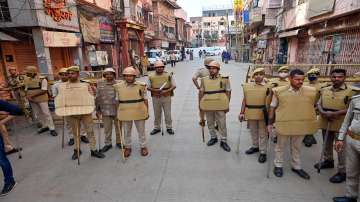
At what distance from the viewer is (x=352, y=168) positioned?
3.25 meters

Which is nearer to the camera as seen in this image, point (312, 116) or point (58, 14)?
point (312, 116)

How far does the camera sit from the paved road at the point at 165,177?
12.1 feet

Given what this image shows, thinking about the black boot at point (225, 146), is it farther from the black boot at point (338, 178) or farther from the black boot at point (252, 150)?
the black boot at point (338, 178)

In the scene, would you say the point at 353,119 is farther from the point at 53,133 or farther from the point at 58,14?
the point at 58,14

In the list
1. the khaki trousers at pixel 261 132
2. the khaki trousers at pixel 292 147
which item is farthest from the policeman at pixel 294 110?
the khaki trousers at pixel 261 132

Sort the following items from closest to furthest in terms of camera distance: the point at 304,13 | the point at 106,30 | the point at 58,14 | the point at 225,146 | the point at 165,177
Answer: the point at 165,177
the point at 225,146
the point at 58,14
the point at 304,13
the point at 106,30

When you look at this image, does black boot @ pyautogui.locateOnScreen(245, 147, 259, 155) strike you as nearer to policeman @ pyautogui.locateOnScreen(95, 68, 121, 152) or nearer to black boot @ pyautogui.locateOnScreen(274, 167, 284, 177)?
black boot @ pyautogui.locateOnScreen(274, 167, 284, 177)

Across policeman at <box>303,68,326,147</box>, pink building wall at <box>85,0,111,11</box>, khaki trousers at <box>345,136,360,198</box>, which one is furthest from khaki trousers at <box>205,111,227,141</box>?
pink building wall at <box>85,0,111,11</box>

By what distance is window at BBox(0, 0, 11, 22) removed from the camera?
32.3 ft

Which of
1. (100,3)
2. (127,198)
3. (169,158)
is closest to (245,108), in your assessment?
(169,158)

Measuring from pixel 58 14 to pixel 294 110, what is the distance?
11116mm

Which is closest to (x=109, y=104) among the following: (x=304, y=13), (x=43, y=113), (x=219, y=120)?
(x=219, y=120)

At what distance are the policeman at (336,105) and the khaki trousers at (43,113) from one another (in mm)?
6190

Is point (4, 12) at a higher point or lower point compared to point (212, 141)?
higher
